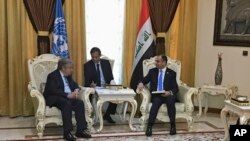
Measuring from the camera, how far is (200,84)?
21.8ft

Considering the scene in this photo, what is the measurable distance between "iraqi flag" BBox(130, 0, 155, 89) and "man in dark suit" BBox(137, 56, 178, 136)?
2.32 ft

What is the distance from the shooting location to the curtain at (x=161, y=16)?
614cm

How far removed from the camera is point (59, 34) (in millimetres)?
5613

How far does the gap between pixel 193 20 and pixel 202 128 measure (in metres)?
2.04

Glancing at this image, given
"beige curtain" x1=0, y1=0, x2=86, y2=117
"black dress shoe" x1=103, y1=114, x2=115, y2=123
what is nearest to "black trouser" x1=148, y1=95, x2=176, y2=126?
"black dress shoe" x1=103, y1=114, x2=115, y2=123

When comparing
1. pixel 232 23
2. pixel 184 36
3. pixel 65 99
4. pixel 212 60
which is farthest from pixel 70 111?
pixel 232 23

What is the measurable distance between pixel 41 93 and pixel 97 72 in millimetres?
960

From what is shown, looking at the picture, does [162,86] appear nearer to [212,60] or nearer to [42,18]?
[212,60]

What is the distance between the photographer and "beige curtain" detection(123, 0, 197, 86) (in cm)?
623

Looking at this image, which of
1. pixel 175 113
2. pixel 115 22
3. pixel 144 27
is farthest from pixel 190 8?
pixel 175 113

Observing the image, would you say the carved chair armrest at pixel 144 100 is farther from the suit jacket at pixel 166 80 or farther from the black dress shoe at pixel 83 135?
the black dress shoe at pixel 83 135

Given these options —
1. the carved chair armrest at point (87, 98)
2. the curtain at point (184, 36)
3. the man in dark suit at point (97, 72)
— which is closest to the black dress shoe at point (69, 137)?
the carved chair armrest at point (87, 98)

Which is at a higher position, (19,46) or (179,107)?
(19,46)

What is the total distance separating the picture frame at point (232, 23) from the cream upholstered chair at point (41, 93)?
277 centimetres
